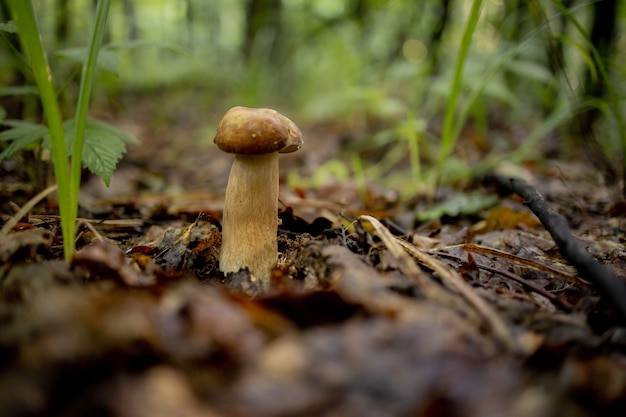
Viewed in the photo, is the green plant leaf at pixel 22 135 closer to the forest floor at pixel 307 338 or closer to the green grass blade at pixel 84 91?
the forest floor at pixel 307 338

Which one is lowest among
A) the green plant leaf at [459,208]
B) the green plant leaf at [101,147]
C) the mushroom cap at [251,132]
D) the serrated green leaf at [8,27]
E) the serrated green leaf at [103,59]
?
the green plant leaf at [459,208]

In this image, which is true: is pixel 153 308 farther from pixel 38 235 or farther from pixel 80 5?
pixel 80 5

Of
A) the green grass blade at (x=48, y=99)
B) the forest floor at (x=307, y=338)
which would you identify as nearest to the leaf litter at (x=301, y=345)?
the forest floor at (x=307, y=338)

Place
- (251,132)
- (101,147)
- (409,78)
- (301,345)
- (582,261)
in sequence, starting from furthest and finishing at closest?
(409,78), (101,147), (251,132), (582,261), (301,345)

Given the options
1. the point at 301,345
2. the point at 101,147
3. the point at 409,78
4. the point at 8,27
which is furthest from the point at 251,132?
the point at 409,78

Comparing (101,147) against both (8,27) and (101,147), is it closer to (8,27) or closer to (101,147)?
(101,147)

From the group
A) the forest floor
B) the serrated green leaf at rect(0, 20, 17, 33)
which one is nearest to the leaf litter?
the forest floor

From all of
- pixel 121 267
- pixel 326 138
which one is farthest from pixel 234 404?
pixel 326 138
